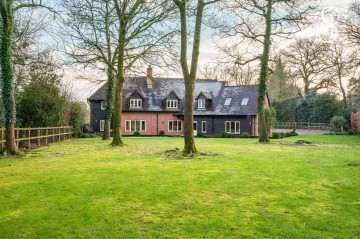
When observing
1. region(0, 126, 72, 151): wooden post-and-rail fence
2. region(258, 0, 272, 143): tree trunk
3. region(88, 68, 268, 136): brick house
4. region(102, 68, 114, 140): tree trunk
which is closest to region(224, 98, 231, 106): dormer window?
region(88, 68, 268, 136): brick house

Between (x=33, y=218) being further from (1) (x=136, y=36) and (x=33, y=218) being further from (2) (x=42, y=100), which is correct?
(2) (x=42, y=100)

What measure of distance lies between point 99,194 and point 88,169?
3701 millimetres

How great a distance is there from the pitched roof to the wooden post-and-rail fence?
14.2m

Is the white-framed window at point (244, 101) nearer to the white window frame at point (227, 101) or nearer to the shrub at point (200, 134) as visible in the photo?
the white window frame at point (227, 101)

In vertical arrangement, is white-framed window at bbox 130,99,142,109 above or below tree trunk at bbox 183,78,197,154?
above

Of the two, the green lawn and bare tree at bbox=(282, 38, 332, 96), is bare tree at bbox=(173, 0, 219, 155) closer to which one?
the green lawn

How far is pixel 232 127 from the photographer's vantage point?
4000 cm

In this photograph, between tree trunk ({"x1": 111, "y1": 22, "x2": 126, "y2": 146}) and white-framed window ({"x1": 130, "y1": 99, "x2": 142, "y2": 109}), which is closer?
tree trunk ({"x1": 111, "y1": 22, "x2": 126, "y2": 146})

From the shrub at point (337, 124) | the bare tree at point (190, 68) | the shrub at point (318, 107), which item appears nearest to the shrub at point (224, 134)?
the shrub at point (337, 124)

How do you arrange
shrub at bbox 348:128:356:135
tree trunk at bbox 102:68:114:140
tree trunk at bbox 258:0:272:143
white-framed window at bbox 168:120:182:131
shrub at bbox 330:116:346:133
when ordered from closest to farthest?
tree trunk at bbox 258:0:272:143, tree trunk at bbox 102:68:114:140, shrub at bbox 348:128:356:135, shrub at bbox 330:116:346:133, white-framed window at bbox 168:120:182:131

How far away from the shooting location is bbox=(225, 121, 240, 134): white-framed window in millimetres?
39688

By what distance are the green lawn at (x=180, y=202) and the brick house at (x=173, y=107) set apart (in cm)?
2973

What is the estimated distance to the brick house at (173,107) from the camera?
133ft

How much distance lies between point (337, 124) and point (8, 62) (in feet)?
122
